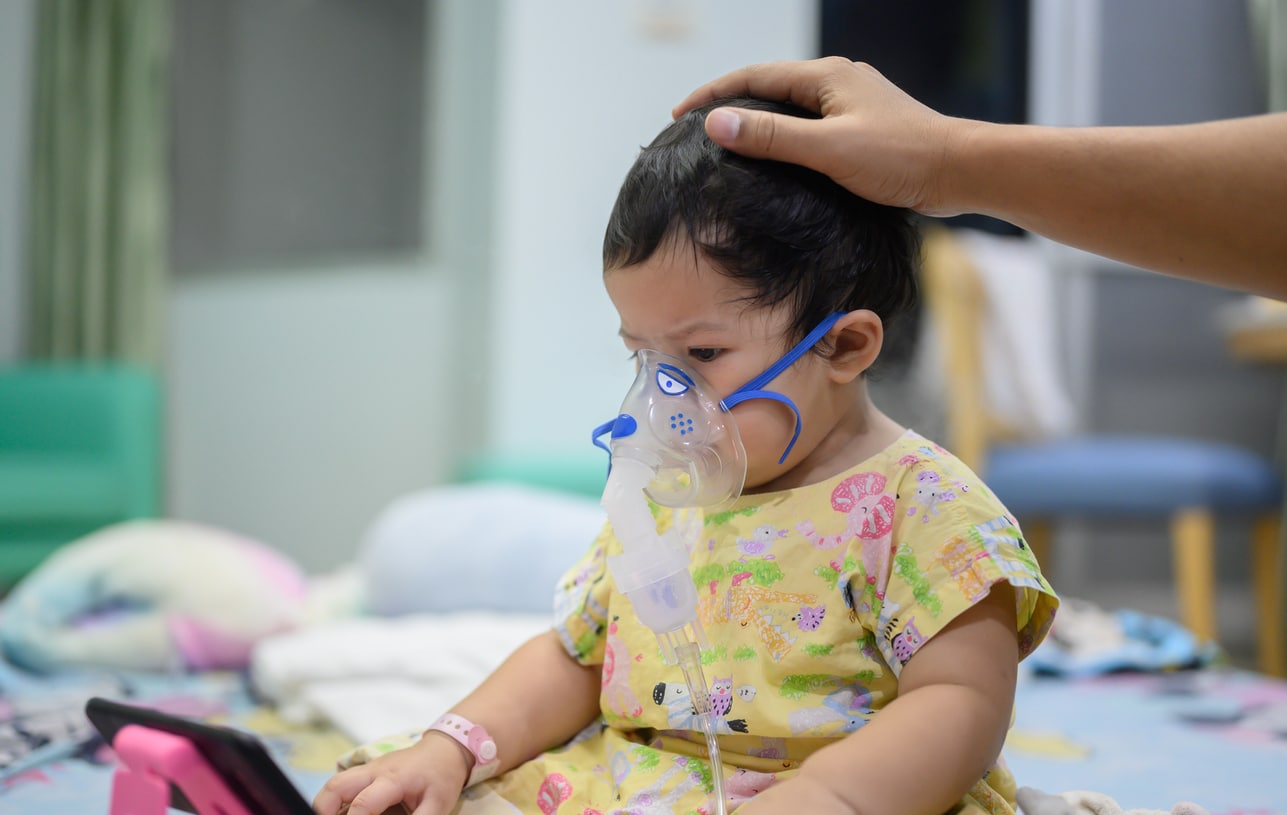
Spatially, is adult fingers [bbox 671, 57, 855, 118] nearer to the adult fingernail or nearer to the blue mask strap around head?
the adult fingernail

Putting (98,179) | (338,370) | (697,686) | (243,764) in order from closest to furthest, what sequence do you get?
(243,764), (697,686), (338,370), (98,179)

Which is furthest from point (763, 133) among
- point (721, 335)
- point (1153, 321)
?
point (1153, 321)

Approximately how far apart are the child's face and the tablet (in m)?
0.39

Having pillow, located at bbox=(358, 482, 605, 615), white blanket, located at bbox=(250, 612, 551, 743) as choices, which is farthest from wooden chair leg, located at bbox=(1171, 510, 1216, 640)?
white blanket, located at bbox=(250, 612, 551, 743)

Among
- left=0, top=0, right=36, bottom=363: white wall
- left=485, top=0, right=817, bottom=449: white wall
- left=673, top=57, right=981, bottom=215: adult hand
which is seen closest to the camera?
left=673, top=57, right=981, bottom=215: adult hand

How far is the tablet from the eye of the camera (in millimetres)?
691

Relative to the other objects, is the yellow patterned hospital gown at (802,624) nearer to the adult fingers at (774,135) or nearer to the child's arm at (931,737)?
the child's arm at (931,737)

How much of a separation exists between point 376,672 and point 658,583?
33.0 inches

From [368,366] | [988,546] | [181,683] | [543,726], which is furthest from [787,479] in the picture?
[368,366]

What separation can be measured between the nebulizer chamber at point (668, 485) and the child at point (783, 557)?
0.07 ft

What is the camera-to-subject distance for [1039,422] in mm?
3084

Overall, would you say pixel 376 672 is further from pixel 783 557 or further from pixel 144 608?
pixel 783 557

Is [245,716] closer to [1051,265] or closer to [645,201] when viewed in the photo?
[645,201]

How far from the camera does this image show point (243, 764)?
0.70m
